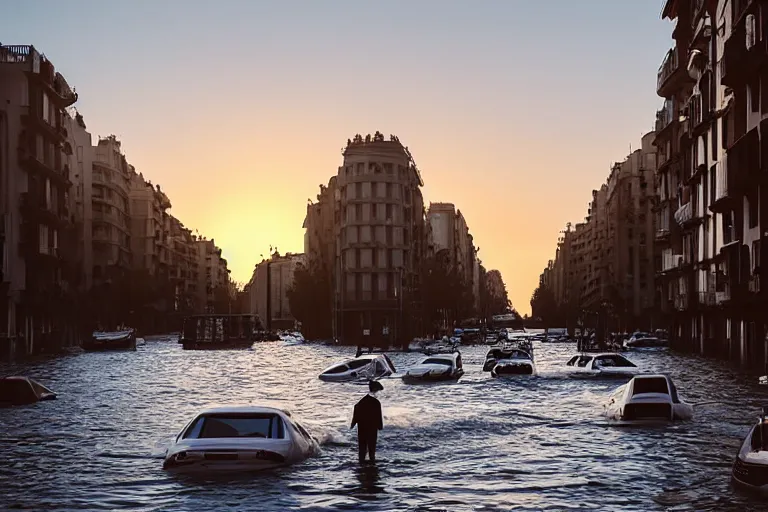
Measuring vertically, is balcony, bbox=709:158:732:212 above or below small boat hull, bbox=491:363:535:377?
above

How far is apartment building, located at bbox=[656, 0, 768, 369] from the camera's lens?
50625 millimetres

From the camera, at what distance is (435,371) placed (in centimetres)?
4888

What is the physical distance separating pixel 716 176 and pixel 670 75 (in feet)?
72.2

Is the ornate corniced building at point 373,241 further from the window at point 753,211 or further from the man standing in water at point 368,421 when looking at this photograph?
the man standing in water at point 368,421

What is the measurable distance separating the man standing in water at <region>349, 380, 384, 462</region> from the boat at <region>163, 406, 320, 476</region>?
1231 mm

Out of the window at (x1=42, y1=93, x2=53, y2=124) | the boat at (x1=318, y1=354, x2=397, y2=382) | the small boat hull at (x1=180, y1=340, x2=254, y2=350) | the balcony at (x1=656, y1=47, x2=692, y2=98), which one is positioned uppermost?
the balcony at (x1=656, y1=47, x2=692, y2=98)

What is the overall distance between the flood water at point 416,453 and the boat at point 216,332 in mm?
65671

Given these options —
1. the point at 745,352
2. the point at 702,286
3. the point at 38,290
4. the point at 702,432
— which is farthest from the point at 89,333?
the point at 702,432

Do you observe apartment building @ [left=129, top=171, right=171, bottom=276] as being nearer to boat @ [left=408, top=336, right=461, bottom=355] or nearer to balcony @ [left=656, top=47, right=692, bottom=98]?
boat @ [left=408, top=336, right=461, bottom=355]

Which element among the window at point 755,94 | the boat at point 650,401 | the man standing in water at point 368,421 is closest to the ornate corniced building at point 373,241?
the window at point 755,94

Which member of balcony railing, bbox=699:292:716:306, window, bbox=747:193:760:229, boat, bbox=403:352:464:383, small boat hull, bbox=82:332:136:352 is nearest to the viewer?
boat, bbox=403:352:464:383

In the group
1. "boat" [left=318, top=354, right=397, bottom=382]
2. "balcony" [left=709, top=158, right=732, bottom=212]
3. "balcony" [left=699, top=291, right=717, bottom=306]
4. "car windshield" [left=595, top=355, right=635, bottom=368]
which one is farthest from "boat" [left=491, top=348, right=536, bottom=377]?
"balcony" [left=699, top=291, right=717, bottom=306]

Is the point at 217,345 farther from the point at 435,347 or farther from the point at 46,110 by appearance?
the point at 46,110

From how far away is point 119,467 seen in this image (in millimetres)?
21312
